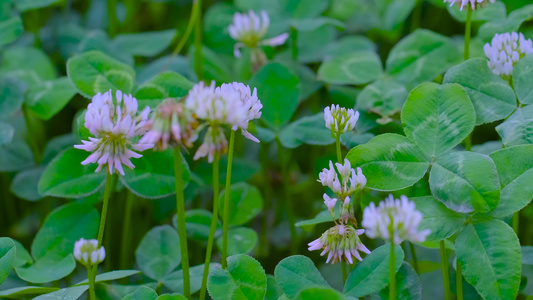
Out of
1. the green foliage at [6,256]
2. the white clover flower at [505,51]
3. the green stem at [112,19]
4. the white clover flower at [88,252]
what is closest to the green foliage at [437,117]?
the white clover flower at [505,51]

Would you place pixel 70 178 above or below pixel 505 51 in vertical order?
below

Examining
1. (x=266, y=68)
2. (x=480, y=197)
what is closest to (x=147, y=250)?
(x=266, y=68)

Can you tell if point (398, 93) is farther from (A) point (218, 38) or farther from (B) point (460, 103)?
(A) point (218, 38)

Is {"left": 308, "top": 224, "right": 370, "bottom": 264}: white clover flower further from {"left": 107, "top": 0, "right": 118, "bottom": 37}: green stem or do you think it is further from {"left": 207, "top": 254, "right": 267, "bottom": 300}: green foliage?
{"left": 107, "top": 0, "right": 118, "bottom": 37}: green stem

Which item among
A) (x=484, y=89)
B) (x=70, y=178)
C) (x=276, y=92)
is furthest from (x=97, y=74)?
(x=484, y=89)

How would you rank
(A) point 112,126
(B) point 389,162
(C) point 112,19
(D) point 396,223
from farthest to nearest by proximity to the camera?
(C) point 112,19
(B) point 389,162
(A) point 112,126
(D) point 396,223

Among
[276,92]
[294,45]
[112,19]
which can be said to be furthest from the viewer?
[112,19]

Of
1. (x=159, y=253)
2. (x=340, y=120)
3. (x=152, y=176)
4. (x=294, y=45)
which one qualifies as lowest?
(x=159, y=253)

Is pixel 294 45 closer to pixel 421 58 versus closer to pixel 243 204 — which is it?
pixel 421 58

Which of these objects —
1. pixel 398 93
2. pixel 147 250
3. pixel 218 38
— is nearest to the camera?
pixel 147 250
